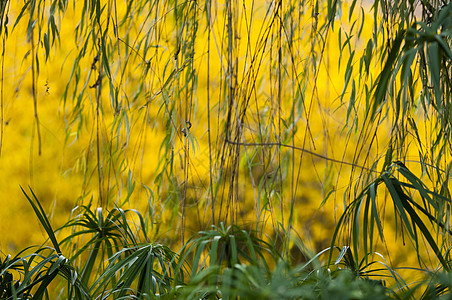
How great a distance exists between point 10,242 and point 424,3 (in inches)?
87.8

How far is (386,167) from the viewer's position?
0.78 m

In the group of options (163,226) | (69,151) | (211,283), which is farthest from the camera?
(69,151)

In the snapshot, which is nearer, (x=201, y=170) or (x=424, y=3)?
(x=424, y=3)

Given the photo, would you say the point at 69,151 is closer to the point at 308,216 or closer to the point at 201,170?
the point at 201,170

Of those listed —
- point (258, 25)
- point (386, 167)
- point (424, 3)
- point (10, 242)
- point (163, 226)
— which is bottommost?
point (10, 242)

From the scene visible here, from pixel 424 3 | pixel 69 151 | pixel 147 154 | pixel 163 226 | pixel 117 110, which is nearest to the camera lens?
pixel 424 3

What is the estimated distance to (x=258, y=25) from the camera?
241cm

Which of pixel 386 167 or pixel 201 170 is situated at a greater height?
pixel 386 167

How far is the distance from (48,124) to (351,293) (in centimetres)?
228

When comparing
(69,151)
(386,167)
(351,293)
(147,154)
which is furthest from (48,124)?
(351,293)

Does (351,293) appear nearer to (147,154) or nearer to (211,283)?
(211,283)

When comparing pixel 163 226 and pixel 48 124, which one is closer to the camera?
pixel 163 226

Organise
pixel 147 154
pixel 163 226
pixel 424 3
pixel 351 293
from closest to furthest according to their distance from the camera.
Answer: pixel 351 293 < pixel 424 3 < pixel 163 226 < pixel 147 154

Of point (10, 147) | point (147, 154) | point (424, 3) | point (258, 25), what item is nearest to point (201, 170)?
point (147, 154)
